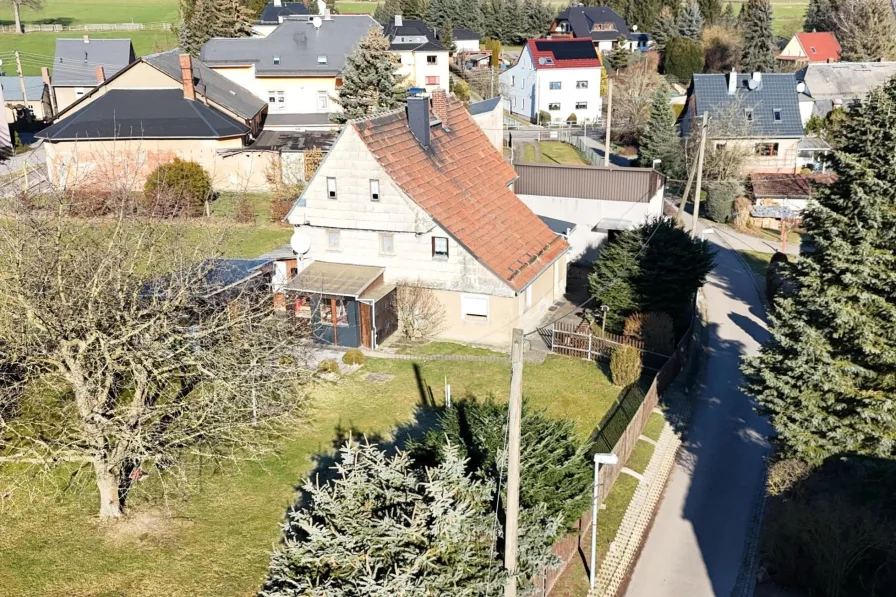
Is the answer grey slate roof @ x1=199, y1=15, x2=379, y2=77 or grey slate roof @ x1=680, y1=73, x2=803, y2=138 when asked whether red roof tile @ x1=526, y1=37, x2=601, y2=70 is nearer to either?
grey slate roof @ x1=680, y1=73, x2=803, y2=138

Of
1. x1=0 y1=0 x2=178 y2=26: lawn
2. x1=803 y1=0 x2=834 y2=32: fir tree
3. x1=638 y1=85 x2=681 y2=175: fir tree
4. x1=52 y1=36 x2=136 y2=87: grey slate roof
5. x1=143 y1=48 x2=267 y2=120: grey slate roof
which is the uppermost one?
x1=0 y1=0 x2=178 y2=26: lawn

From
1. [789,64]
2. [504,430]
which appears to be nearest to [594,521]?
[504,430]

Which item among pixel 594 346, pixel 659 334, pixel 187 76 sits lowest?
pixel 594 346

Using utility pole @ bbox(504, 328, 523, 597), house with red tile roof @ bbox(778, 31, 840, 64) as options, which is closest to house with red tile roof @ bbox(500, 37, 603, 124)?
house with red tile roof @ bbox(778, 31, 840, 64)

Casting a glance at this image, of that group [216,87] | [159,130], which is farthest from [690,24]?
[159,130]

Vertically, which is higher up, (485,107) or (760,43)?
(760,43)

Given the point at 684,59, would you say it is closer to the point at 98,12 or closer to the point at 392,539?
the point at 392,539

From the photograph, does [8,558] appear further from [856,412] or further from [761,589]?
[856,412]
